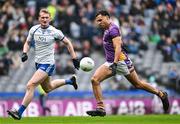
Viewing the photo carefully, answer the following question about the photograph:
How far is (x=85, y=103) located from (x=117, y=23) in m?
5.34

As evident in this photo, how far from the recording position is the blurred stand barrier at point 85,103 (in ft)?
94.8

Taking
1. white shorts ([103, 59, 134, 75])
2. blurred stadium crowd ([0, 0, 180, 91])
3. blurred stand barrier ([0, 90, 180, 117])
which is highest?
blurred stadium crowd ([0, 0, 180, 91])

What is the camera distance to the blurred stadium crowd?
31.9m

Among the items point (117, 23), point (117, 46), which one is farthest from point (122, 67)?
point (117, 23)

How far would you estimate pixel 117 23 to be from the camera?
3350 centimetres

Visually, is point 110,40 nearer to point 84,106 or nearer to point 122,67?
point 122,67

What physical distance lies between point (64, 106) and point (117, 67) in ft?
34.5

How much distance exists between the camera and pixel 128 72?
1911 cm

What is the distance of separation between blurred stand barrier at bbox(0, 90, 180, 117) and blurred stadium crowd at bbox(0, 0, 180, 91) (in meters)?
1.14

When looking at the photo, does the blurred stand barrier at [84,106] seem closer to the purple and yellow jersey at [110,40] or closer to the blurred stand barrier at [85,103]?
the blurred stand barrier at [85,103]

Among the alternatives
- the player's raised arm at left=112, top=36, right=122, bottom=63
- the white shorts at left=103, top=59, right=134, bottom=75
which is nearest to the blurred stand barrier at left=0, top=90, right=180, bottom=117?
the white shorts at left=103, top=59, right=134, bottom=75

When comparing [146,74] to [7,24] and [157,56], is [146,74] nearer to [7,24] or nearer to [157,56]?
A: [157,56]

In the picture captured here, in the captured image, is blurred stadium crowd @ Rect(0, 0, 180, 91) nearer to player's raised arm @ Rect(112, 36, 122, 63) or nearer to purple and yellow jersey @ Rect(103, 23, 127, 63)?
purple and yellow jersey @ Rect(103, 23, 127, 63)

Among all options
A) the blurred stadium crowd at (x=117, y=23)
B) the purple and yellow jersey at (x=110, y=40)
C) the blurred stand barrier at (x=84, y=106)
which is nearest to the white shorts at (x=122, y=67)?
the purple and yellow jersey at (x=110, y=40)
